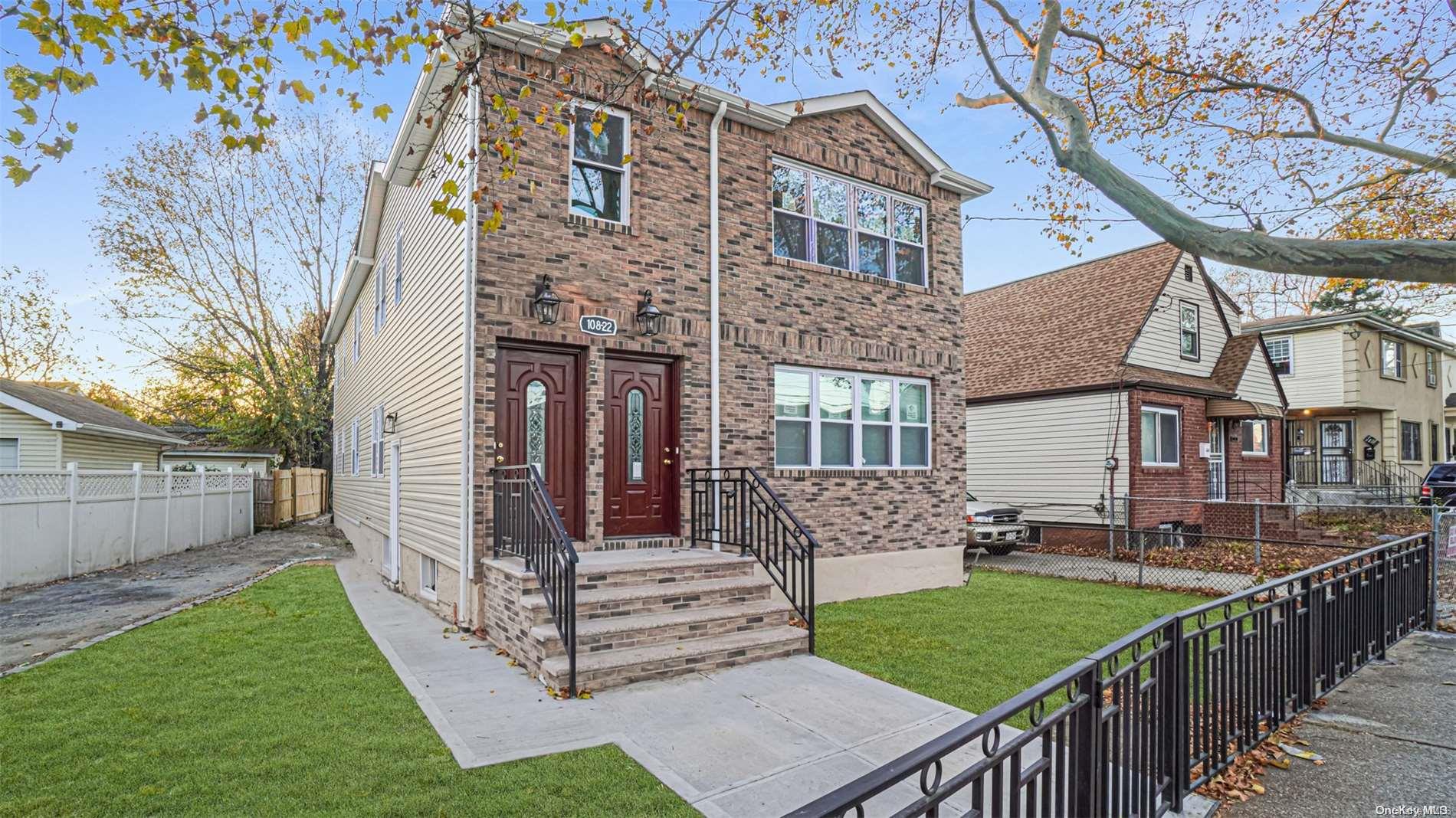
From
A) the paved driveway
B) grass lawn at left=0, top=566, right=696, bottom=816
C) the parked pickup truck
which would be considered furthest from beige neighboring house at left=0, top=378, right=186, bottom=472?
the parked pickup truck

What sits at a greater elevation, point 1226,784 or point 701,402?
point 701,402

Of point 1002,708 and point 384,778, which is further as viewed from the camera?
A: point 384,778

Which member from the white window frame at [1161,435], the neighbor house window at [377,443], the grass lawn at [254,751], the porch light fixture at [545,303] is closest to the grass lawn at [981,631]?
the grass lawn at [254,751]

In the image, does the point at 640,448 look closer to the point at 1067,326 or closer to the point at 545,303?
the point at 545,303

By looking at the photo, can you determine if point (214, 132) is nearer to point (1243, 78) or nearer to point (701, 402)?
point (701, 402)

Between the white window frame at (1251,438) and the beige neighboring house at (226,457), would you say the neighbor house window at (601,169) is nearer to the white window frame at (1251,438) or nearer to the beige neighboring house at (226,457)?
the white window frame at (1251,438)

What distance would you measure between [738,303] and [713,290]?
1.36 feet

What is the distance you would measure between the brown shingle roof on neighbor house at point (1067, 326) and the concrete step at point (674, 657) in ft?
33.4

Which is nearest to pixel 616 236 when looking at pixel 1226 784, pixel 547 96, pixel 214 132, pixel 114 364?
pixel 547 96

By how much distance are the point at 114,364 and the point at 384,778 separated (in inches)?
1403

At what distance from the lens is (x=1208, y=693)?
3996mm

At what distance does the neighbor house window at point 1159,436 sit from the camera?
51.0 ft

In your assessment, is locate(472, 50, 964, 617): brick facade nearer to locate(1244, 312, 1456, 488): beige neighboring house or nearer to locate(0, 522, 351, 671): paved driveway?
locate(0, 522, 351, 671): paved driveway

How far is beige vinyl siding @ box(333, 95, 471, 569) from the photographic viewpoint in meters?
7.84
